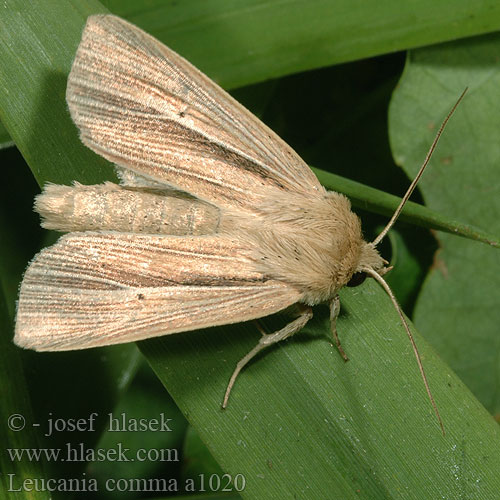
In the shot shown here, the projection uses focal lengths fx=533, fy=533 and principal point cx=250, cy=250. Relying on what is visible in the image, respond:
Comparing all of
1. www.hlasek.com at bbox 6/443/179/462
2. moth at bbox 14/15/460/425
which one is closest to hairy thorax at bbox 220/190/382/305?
moth at bbox 14/15/460/425

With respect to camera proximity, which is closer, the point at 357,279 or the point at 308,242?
the point at 308,242

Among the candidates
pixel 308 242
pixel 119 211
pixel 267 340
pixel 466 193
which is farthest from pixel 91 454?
pixel 466 193

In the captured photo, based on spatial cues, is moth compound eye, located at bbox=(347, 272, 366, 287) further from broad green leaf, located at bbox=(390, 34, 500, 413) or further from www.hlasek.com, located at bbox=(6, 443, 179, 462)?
www.hlasek.com, located at bbox=(6, 443, 179, 462)

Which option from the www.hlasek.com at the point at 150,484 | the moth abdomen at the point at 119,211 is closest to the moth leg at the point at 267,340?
the moth abdomen at the point at 119,211

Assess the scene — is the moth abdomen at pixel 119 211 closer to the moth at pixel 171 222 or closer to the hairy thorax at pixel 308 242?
the moth at pixel 171 222

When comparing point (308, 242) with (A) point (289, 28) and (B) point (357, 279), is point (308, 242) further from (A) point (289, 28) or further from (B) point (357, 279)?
(A) point (289, 28)

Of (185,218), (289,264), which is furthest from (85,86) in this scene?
Result: (289,264)

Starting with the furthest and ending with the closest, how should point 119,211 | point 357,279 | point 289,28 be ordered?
point 289,28, point 357,279, point 119,211
